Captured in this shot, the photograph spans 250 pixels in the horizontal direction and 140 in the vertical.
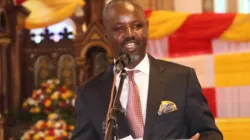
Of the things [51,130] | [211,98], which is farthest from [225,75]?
[51,130]

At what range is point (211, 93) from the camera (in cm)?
312

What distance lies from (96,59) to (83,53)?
176 mm

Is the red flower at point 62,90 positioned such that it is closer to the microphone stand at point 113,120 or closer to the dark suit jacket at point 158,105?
the dark suit jacket at point 158,105

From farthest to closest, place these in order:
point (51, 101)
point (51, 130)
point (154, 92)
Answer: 1. point (51, 101)
2. point (51, 130)
3. point (154, 92)

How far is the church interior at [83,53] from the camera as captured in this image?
3.10 meters

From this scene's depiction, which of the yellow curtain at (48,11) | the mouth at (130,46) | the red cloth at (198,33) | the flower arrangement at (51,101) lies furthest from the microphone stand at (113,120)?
the yellow curtain at (48,11)

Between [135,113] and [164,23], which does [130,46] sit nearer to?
[135,113]

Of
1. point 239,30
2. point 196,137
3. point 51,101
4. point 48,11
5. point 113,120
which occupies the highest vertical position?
point 48,11

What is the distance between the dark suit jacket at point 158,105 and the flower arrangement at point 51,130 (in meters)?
1.98

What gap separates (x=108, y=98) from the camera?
1643 mm

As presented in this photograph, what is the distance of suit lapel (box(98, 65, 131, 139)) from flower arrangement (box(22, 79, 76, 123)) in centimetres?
211

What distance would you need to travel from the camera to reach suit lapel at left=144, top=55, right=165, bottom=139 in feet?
5.06

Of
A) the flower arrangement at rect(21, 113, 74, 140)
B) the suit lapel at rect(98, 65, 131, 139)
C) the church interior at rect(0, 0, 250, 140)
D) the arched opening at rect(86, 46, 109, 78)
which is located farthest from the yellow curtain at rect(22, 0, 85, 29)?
the suit lapel at rect(98, 65, 131, 139)

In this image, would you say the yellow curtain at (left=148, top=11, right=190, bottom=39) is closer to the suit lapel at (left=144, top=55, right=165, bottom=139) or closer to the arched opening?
the arched opening
